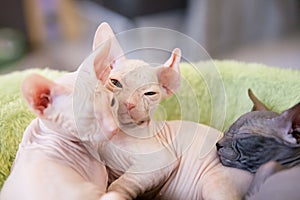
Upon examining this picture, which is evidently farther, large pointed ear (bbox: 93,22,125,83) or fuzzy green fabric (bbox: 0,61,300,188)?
fuzzy green fabric (bbox: 0,61,300,188)

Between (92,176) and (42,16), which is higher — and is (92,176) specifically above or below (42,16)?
above

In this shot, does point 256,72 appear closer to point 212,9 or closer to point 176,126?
point 176,126

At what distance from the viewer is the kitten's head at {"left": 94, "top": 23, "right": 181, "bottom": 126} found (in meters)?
0.88

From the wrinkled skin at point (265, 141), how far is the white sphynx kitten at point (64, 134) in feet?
0.75

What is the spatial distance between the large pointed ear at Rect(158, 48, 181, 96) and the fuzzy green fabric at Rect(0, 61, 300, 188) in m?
0.14

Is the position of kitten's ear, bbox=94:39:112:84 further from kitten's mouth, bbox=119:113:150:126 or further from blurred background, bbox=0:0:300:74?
blurred background, bbox=0:0:300:74

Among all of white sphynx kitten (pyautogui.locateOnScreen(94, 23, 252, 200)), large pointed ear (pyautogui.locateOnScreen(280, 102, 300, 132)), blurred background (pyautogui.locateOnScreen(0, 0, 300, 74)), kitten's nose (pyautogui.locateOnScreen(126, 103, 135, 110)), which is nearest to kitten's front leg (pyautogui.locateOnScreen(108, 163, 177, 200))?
white sphynx kitten (pyautogui.locateOnScreen(94, 23, 252, 200))

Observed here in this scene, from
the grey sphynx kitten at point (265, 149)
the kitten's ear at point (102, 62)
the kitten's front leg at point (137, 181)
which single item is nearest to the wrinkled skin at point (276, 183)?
the grey sphynx kitten at point (265, 149)

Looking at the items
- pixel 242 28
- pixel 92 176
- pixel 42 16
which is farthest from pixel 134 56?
pixel 42 16

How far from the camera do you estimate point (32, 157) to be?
83 cm

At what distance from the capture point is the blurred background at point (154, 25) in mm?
2484

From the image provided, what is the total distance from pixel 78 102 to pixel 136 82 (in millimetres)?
144

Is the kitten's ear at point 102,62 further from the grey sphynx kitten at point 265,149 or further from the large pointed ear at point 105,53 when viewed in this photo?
the grey sphynx kitten at point 265,149

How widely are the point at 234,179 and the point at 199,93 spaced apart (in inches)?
13.0
